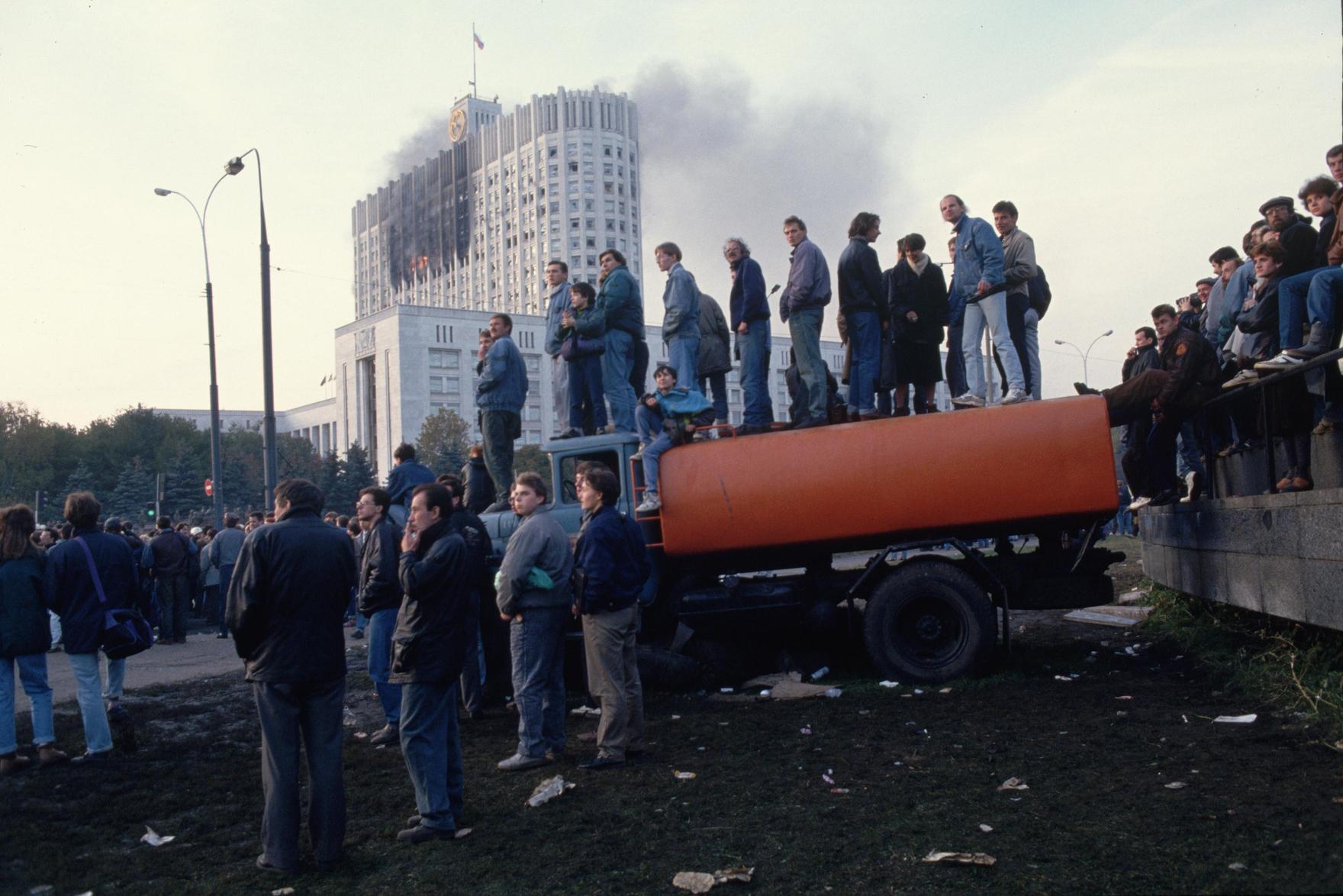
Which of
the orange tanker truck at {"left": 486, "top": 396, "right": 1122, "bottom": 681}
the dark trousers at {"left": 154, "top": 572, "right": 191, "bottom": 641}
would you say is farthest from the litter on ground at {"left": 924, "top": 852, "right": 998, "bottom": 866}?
the dark trousers at {"left": 154, "top": 572, "right": 191, "bottom": 641}

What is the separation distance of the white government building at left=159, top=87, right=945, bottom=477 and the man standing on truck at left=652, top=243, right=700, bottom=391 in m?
77.1

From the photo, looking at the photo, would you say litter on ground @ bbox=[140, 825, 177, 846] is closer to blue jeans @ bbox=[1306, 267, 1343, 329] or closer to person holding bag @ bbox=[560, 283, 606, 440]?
person holding bag @ bbox=[560, 283, 606, 440]

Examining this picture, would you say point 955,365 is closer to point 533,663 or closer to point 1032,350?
point 1032,350

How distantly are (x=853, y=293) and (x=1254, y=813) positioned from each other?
5.98 m

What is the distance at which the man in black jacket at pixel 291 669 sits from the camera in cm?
516

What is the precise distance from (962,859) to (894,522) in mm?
4367

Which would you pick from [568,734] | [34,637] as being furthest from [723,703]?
[34,637]

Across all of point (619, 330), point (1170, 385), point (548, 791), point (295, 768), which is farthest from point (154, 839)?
point (1170, 385)

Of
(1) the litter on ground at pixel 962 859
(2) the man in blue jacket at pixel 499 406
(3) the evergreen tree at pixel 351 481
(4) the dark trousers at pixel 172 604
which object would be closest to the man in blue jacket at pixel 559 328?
(2) the man in blue jacket at pixel 499 406

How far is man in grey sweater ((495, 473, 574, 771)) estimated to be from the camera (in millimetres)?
6840

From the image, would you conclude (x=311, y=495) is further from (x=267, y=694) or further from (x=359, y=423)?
(x=359, y=423)

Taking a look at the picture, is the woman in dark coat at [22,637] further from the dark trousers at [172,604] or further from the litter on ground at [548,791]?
the dark trousers at [172,604]

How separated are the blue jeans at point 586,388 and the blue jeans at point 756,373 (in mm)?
1689

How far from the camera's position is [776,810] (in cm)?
559
